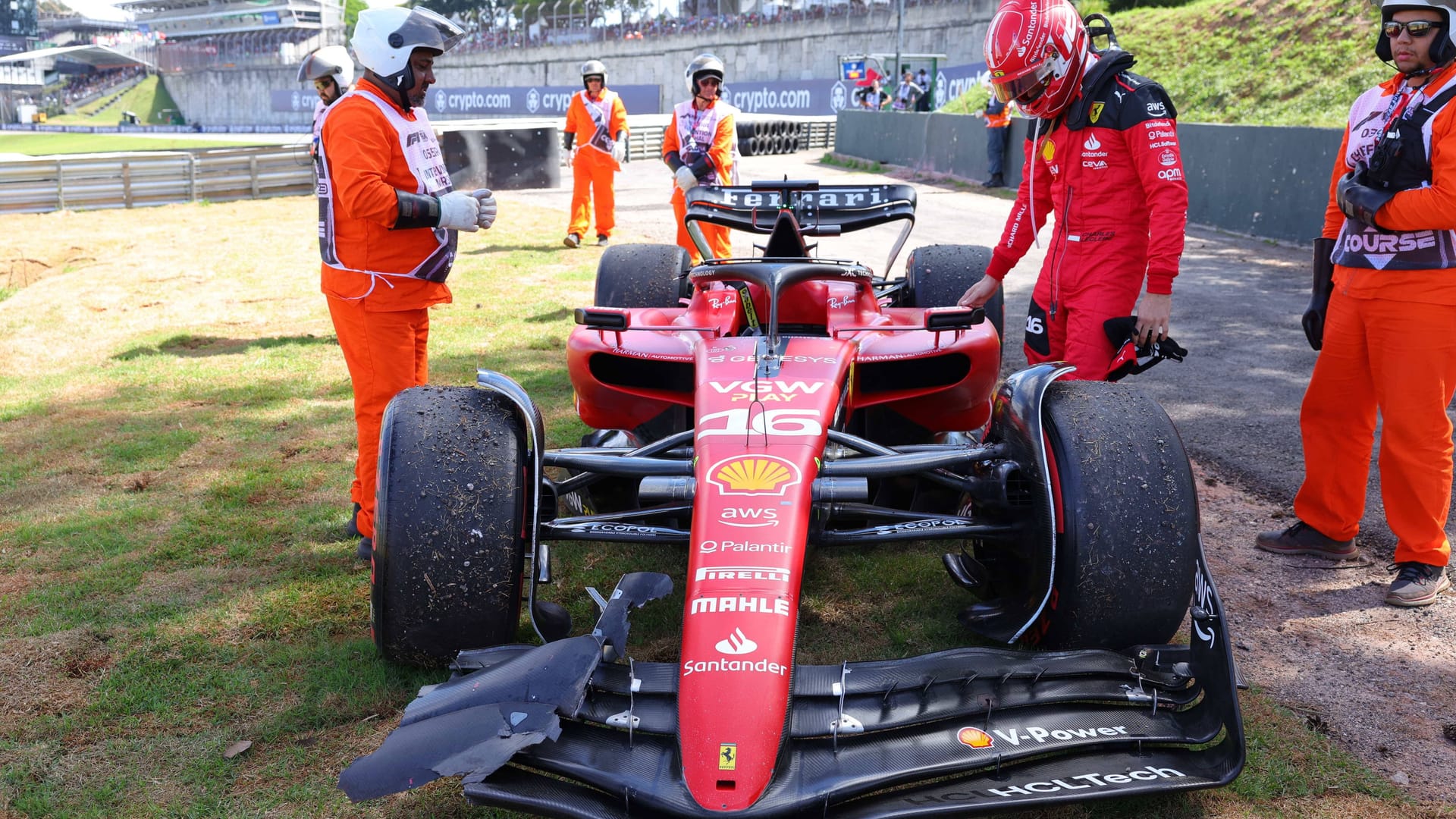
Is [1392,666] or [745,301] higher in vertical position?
[745,301]

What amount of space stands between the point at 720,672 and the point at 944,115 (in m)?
20.5

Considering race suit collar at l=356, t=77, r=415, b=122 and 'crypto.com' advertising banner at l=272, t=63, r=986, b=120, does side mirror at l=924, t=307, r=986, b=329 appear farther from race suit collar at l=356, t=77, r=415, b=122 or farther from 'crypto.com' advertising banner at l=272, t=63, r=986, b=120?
'crypto.com' advertising banner at l=272, t=63, r=986, b=120

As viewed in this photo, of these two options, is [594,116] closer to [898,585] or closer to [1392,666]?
[898,585]

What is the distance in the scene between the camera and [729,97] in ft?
149

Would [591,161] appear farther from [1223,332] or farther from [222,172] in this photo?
[222,172]

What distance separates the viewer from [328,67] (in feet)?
24.0

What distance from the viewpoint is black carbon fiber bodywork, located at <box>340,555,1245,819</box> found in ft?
8.23

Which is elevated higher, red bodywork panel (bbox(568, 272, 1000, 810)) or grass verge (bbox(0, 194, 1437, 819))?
red bodywork panel (bbox(568, 272, 1000, 810))

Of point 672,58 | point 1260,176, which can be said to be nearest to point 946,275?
point 1260,176

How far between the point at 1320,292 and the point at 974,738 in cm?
295

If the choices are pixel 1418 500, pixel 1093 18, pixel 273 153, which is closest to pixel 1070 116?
pixel 1093 18

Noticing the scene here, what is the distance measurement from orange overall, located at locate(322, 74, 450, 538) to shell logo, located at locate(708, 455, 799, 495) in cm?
191

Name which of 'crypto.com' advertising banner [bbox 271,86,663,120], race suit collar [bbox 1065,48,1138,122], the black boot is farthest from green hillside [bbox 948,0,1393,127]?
'crypto.com' advertising banner [bbox 271,86,663,120]

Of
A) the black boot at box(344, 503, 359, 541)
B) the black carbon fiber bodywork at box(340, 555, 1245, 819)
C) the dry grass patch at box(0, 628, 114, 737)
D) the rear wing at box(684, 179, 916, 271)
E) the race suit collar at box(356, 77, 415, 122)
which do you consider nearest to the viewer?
the black carbon fiber bodywork at box(340, 555, 1245, 819)
